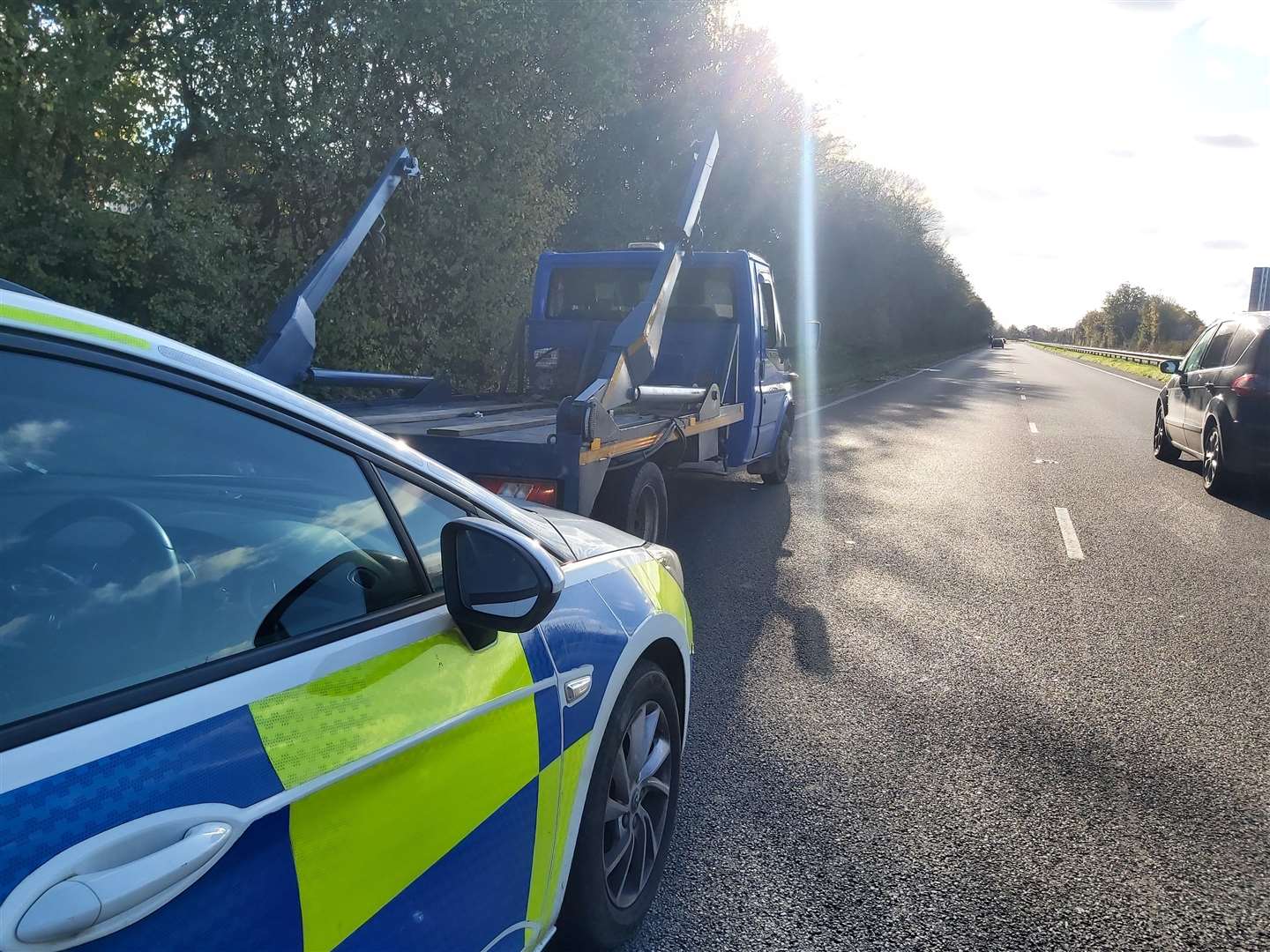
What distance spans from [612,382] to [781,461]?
478 cm

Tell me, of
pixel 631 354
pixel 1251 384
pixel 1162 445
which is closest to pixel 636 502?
pixel 631 354

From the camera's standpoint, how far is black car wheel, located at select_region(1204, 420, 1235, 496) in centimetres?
1041

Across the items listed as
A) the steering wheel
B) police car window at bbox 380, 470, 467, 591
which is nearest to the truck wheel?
police car window at bbox 380, 470, 467, 591

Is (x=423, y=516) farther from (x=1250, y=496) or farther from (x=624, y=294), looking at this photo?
(x=1250, y=496)

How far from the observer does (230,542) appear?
1868mm

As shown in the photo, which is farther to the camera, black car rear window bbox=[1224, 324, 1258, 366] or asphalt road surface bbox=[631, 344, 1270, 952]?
black car rear window bbox=[1224, 324, 1258, 366]

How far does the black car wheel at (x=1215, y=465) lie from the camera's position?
10.4m

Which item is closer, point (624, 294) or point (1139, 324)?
point (624, 294)

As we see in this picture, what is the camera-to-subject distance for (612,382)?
609 cm

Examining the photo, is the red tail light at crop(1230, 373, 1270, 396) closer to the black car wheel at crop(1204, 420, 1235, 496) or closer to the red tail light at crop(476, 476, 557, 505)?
the black car wheel at crop(1204, 420, 1235, 496)

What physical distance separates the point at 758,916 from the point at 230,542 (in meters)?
1.89

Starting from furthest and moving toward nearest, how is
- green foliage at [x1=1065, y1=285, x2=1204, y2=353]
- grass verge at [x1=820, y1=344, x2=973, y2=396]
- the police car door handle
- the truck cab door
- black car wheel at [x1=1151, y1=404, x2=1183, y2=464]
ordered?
green foliage at [x1=1065, y1=285, x2=1204, y2=353] < grass verge at [x1=820, y1=344, x2=973, y2=396] < black car wheel at [x1=1151, y1=404, x2=1183, y2=464] < the truck cab door < the police car door handle

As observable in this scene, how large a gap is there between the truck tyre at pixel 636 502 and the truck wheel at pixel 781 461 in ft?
12.0

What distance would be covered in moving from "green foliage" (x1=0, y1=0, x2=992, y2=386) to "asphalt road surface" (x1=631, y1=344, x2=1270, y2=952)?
6.44m
